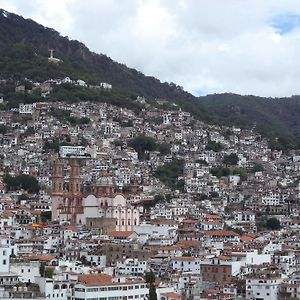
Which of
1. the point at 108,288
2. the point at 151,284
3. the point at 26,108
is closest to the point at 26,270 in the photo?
the point at 108,288

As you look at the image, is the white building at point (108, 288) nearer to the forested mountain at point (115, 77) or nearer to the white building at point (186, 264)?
the white building at point (186, 264)

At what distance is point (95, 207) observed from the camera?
64.8m

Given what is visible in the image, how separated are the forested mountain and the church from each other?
45951 millimetres

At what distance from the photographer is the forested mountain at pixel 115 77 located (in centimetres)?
11894

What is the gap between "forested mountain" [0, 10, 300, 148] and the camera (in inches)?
4683

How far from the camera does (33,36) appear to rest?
145750 millimetres

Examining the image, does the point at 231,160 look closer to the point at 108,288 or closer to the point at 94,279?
the point at 94,279

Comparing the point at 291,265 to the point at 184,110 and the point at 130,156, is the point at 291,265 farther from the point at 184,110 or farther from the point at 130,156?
the point at 184,110

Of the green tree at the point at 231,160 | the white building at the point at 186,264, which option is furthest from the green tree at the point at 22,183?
the white building at the point at 186,264

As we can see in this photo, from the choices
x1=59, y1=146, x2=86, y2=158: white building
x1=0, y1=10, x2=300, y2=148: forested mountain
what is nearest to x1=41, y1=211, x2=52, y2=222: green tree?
x1=59, y1=146, x2=86, y2=158: white building

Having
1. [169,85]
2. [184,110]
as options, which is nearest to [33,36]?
[169,85]

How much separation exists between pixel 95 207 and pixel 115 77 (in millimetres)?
76387

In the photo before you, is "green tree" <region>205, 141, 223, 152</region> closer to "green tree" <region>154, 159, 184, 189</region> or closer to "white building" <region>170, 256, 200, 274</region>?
"green tree" <region>154, 159, 184, 189</region>

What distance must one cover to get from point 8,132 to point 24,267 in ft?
177
